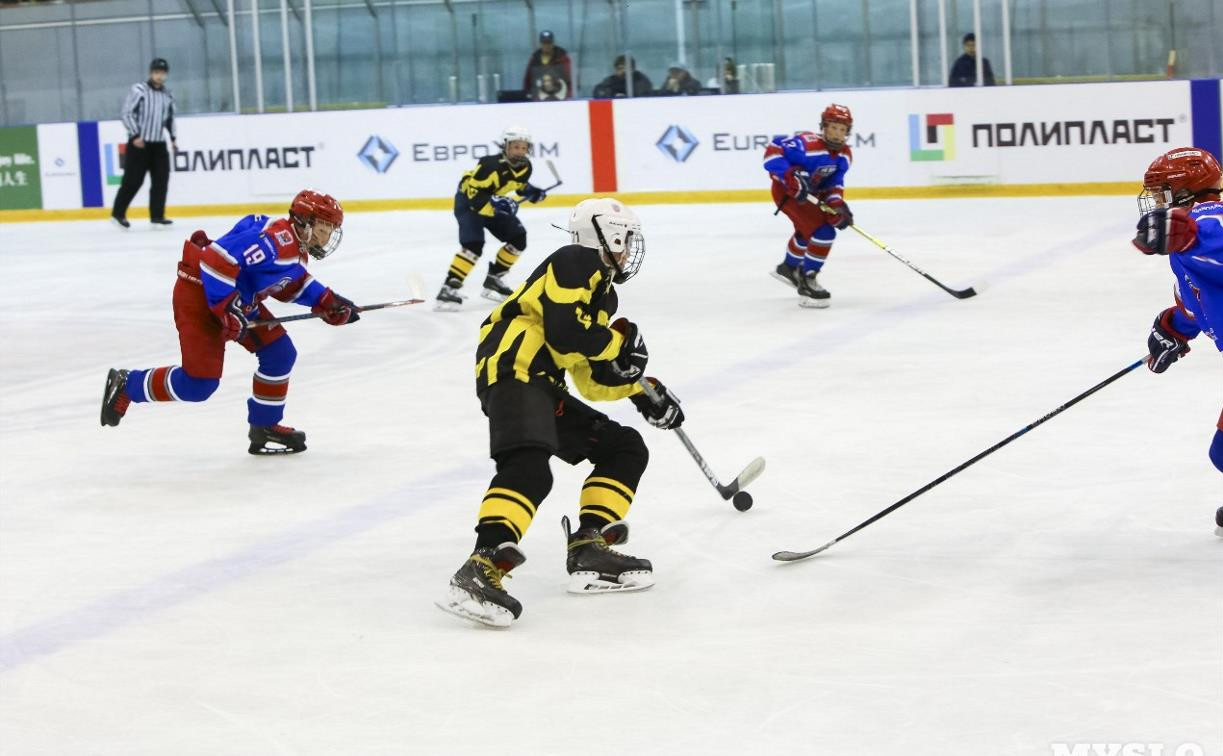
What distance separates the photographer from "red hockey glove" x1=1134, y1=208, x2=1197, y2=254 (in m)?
2.91

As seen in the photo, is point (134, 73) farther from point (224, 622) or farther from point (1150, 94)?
point (224, 622)

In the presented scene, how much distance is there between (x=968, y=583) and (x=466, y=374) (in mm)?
3107

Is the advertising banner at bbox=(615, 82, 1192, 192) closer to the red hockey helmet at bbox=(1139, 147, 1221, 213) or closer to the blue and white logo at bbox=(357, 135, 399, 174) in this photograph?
the blue and white logo at bbox=(357, 135, 399, 174)

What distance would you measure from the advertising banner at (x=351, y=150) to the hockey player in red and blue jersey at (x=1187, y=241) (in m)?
9.18

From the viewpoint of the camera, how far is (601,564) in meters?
3.22

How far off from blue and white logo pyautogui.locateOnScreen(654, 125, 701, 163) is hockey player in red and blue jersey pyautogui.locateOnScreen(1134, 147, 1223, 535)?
29.3ft

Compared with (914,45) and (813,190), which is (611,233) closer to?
(813,190)

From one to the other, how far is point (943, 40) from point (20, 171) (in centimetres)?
766

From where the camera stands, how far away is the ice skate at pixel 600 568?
10.5 ft

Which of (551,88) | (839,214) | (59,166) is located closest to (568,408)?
(839,214)

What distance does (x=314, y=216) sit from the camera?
444 cm

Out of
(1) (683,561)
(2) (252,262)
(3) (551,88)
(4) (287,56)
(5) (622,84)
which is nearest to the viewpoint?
(1) (683,561)

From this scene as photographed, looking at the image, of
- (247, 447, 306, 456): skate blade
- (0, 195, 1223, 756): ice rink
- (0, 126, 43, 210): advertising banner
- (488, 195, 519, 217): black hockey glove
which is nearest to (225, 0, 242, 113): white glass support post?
(0, 126, 43, 210): advertising banner

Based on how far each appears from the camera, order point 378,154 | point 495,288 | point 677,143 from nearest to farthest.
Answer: point 495,288 < point 677,143 < point 378,154
